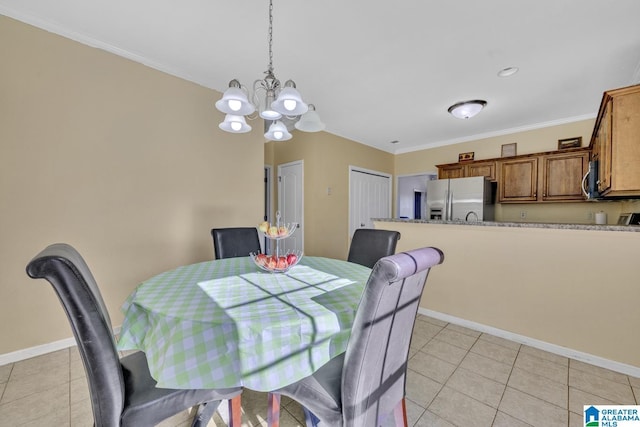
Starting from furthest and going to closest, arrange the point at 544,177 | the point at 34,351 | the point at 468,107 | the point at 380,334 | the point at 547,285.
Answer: the point at 544,177, the point at 468,107, the point at 547,285, the point at 34,351, the point at 380,334

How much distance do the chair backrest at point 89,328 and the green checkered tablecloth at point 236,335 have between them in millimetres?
126

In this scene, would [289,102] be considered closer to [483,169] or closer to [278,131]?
[278,131]

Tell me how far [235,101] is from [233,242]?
3.89ft

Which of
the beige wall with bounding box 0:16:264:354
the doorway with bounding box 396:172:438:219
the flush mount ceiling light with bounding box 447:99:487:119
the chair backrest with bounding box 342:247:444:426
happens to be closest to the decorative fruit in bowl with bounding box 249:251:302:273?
the chair backrest with bounding box 342:247:444:426

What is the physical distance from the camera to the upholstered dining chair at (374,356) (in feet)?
2.60

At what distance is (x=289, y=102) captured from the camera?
147 cm

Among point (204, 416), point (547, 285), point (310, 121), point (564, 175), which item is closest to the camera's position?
point (204, 416)

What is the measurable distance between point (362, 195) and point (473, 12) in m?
3.22

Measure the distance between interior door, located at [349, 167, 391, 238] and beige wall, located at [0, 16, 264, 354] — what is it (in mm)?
2398

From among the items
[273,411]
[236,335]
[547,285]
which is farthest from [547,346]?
[236,335]

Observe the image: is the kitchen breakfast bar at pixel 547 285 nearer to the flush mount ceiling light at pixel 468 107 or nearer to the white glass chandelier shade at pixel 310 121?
the flush mount ceiling light at pixel 468 107

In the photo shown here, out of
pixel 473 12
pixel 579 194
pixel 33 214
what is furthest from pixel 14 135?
pixel 579 194

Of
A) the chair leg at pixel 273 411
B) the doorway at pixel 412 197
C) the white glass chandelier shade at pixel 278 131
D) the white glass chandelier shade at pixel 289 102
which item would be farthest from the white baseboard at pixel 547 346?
the doorway at pixel 412 197

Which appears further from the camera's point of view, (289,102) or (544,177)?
(544,177)
